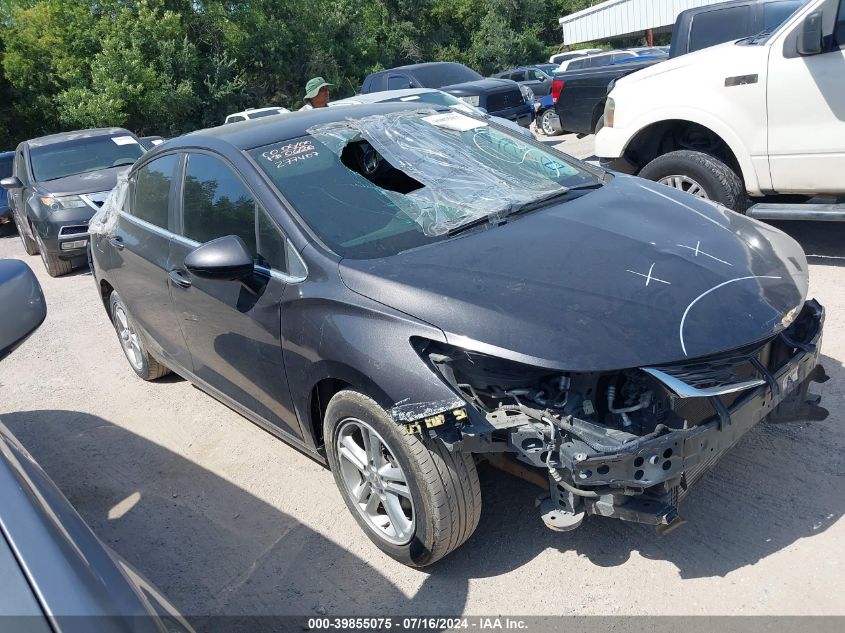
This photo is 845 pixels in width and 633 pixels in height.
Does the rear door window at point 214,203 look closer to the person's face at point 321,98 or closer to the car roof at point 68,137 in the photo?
the person's face at point 321,98

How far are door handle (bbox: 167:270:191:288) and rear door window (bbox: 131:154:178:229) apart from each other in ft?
1.13

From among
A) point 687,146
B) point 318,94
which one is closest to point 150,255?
point 687,146

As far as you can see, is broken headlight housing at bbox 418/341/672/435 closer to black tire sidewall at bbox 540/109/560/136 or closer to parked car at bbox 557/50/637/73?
black tire sidewall at bbox 540/109/560/136

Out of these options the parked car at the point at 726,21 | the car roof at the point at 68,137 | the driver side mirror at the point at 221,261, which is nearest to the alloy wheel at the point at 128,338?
the driver side mirror at the point at 221,261

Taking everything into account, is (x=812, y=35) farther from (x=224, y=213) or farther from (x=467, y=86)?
(x=467, y=86)

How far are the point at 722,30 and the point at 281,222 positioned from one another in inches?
288

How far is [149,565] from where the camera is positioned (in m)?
3.39

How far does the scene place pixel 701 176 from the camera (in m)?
5.76

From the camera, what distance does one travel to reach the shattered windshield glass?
3297 mm

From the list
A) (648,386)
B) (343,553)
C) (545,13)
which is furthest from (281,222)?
(545,13)

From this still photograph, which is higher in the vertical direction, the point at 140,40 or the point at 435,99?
the point at 140,40

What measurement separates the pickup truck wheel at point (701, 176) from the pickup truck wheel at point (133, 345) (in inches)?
159

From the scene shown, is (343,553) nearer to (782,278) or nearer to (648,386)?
(648,386)

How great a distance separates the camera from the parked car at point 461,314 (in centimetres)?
257
